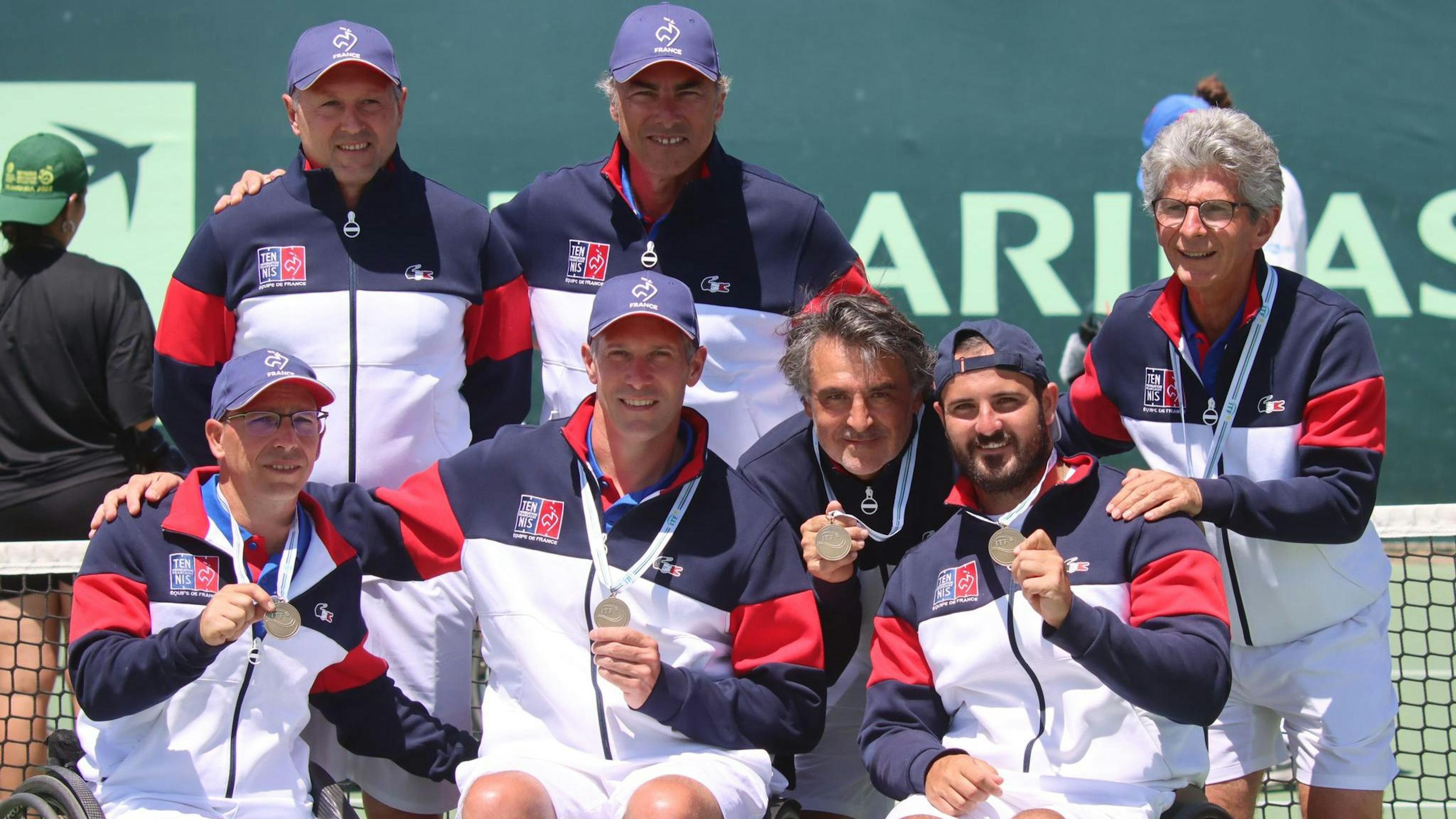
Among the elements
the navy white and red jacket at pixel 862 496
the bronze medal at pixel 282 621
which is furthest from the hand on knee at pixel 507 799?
the navy white and red jacket at pixel 862 496

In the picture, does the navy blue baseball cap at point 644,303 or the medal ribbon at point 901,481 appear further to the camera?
the medal ribbon at point 901,481

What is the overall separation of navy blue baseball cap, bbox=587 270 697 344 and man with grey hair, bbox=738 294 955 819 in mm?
379

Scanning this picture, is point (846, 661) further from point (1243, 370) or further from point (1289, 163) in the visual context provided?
point (1289, 163)

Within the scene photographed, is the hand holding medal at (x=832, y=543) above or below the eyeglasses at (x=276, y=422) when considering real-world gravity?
below

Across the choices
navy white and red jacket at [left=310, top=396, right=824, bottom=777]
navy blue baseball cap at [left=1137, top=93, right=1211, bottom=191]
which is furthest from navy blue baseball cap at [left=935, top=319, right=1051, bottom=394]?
navy blue baseball cap at [left=1137, top=93, right=1211, bottom=191]

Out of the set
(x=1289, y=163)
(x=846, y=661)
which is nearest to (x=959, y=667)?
(x=846, y=661)

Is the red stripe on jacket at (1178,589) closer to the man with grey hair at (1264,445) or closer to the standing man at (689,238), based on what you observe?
the man with grey hair at (1264,445)

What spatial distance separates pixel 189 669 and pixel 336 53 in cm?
Answer: 145

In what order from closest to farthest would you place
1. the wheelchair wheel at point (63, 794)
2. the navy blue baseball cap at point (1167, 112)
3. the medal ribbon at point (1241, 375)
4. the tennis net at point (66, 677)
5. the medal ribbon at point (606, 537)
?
Answer: the wheelchair wheel at point (63, 794), the medal ribbon at point (606, 537), the medal ribbon at point (1241, 375), the tennis net at point (66, 677), the navy blue baseball cap at point (1167, 112)

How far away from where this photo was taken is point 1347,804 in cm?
365

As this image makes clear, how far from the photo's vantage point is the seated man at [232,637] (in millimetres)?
3152


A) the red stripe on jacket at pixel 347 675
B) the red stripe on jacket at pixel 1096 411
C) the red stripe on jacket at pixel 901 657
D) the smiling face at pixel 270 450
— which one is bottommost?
the red stripe on jacket at pixel 347 675

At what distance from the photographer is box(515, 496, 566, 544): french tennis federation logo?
341cm

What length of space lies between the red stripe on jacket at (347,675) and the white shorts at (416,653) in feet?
0.95
